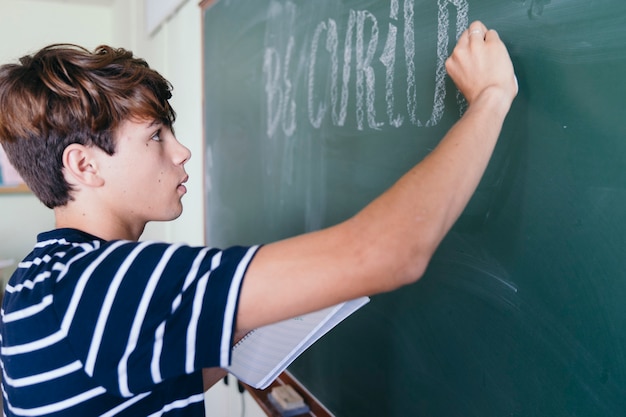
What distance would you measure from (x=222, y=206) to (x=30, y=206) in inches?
95.3

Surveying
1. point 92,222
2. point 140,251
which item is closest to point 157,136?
point 92,222

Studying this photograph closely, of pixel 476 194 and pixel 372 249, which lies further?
pixel 476 194

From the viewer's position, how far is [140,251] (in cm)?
64

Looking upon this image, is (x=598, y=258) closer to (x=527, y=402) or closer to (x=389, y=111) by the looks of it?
(x=527, y=402)

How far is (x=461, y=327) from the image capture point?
850mm

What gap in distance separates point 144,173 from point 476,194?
0.55 meters

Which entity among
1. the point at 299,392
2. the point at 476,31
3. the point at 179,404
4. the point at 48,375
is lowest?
the point at 299,392

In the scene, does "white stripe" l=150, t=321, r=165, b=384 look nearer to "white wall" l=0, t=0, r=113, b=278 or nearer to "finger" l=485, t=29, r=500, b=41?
"finger" l=485, t=29, r=500, b=41

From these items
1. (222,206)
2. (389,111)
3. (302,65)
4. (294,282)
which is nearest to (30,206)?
(222,206)

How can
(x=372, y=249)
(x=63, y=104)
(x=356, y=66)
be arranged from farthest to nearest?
1. (x=356, y=66)
2. (x=63, y=104)
3. (x=372, y=249)

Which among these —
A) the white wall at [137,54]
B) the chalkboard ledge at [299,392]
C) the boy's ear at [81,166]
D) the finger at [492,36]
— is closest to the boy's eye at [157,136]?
the boy's ear at [81,166]

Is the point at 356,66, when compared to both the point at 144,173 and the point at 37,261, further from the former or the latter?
the point at 37,261

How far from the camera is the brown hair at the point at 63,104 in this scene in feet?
2.57

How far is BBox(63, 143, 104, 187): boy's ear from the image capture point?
80 cm
